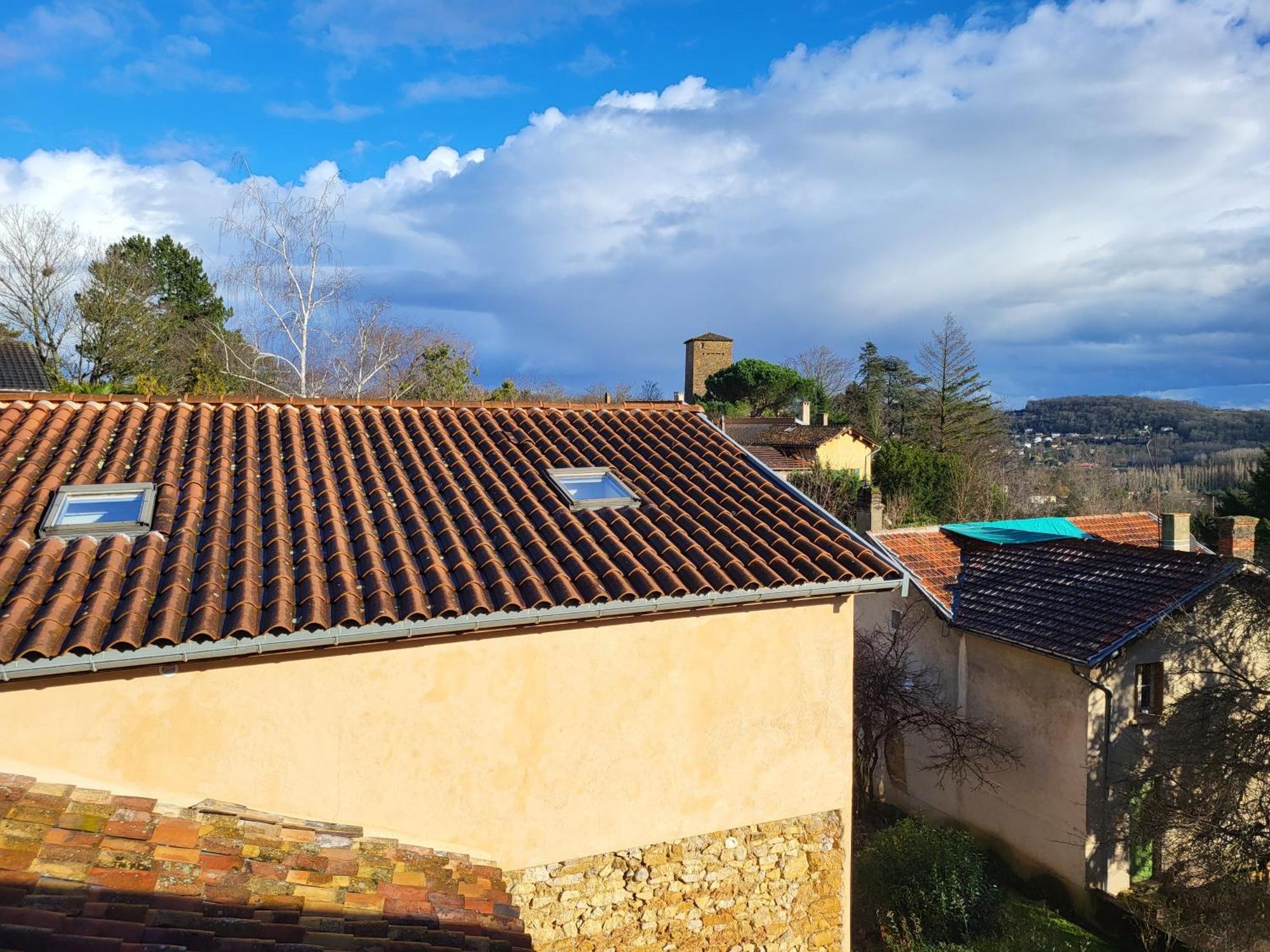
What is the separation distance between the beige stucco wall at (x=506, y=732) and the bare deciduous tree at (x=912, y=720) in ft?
29.9

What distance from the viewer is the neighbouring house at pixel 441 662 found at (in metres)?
5.34

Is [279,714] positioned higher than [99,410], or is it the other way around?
[99,410]

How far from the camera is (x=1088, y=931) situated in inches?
541

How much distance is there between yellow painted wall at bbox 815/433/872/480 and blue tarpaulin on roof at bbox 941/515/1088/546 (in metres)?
17.8

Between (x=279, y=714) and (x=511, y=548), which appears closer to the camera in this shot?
(x=279, y=714)

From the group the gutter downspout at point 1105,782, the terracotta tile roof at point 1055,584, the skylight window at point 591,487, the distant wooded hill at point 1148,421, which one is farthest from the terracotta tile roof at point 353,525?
the distant wooded hill at point 1148,421

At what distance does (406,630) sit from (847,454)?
125 feet

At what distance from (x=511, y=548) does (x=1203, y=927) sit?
42.9 feet

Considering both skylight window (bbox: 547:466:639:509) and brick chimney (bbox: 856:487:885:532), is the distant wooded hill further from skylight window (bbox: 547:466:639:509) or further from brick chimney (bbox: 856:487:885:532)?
skylight window (bbox: 547:466:639:509)

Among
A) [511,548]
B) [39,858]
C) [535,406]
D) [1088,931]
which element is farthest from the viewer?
[1088,931]

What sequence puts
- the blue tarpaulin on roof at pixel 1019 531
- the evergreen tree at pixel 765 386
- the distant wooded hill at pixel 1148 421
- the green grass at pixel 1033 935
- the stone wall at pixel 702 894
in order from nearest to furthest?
the stone wall at pixel 702 894
the green grass at pixel 1033 935
the blue tarpaulin on roof at pixel 1019 531
the evergreen tree at pixel 765 386
the distant wooded hill at pixel 1148 421

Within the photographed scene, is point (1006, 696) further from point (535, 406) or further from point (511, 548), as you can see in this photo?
point (511, 548)

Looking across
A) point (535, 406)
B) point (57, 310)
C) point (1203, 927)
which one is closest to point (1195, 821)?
point (1203, 927)

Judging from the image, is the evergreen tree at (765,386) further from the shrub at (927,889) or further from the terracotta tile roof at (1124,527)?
the shrub at (927,889)
